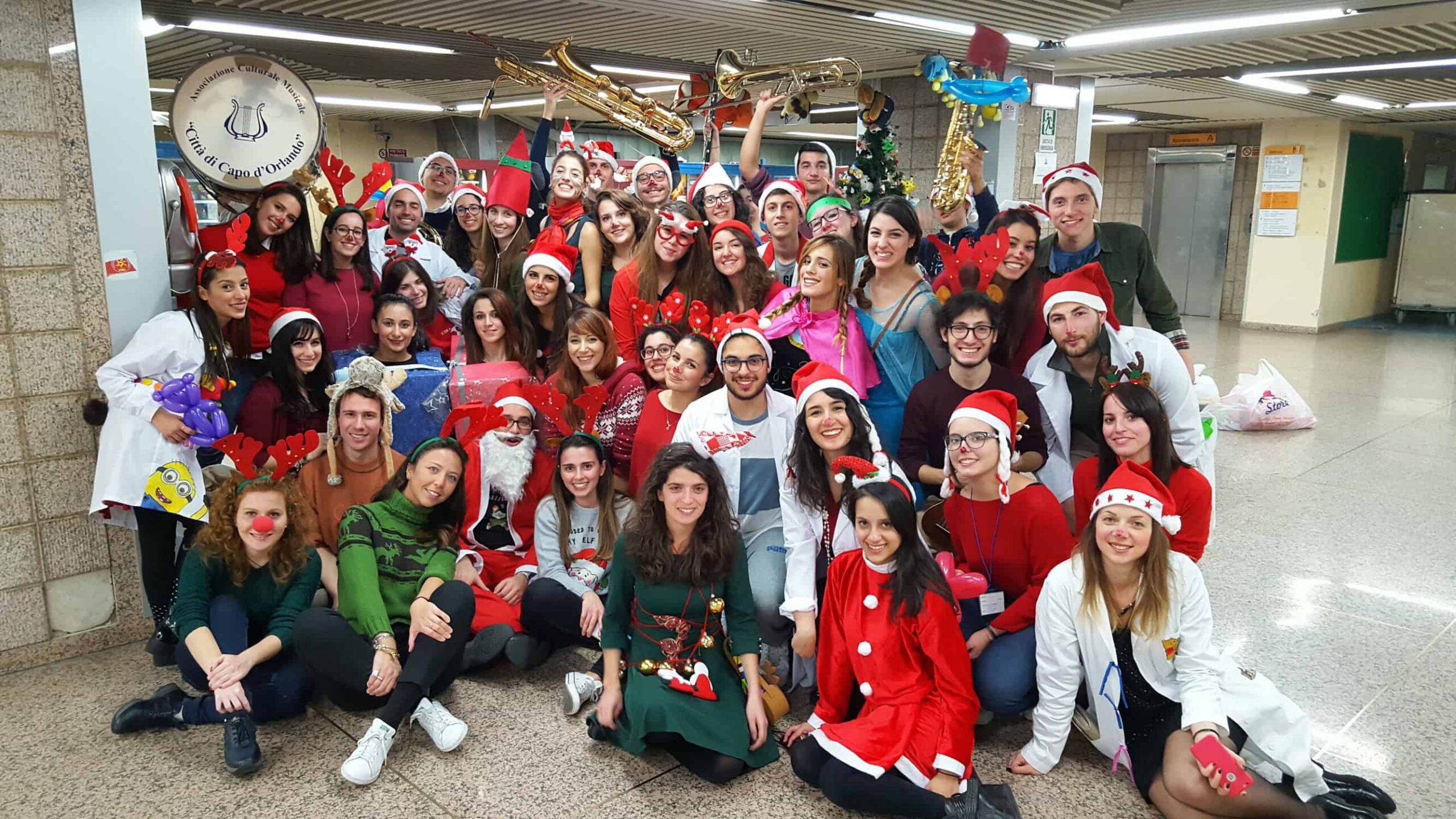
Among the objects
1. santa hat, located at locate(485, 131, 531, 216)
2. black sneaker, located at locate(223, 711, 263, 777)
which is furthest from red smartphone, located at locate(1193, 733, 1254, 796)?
santa hat, located at locate(485, 131, 531, 216)

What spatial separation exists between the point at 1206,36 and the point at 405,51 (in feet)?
18.5

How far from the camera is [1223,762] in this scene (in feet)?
7.38

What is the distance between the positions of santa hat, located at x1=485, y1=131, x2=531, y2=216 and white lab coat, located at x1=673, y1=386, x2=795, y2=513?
1946 millimetres

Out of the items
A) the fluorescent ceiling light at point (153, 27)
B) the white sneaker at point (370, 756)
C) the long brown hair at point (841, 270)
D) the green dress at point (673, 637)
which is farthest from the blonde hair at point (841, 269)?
the fluorescent ceiling light at point (153, 27)

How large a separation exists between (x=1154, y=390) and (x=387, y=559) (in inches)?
97.8

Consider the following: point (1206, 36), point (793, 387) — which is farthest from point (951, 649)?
point (1206, 36)

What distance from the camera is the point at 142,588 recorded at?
343cm

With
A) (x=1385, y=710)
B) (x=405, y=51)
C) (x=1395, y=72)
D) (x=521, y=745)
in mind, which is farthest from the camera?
(x=1395, y=72)

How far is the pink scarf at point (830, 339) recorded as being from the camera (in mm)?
3277

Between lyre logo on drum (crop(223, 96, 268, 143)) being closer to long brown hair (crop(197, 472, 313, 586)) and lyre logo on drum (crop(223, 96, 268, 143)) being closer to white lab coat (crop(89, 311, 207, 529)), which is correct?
white lab coat (crop(89, 311, 207, 529))

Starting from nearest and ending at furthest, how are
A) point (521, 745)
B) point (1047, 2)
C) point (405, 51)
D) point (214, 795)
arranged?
point (214, 795), point (521, 745), point (1047, 2), point (405, 51)

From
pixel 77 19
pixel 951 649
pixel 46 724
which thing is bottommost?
pixel 46 724

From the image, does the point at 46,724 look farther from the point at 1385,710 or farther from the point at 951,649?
the point at 1385,710

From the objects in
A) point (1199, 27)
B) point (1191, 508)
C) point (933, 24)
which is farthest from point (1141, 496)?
point (1199, 27)
